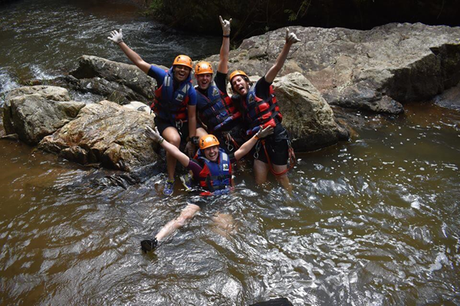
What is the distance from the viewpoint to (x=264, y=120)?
197 inches

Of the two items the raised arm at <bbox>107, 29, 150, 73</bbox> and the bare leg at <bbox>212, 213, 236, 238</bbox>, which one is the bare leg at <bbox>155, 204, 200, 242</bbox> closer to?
the bare leg at <bbox>212, 213, 236, 238</bbox>

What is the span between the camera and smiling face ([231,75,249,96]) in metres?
5.00

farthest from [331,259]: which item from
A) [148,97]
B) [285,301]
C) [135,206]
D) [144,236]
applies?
[148,97]

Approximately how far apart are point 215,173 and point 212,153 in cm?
29

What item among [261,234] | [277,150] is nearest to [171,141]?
[277,150]

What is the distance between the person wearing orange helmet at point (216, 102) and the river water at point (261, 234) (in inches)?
35.8

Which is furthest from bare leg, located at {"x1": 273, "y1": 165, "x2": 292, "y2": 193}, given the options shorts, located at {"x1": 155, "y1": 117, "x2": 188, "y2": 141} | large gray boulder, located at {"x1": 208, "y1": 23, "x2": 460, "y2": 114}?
large gray boulder, located at {"x1": 208, "y1": 23, "x2": 460, "y2": 114}

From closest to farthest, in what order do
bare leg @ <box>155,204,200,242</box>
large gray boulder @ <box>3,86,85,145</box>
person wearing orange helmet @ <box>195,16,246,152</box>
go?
bare leg @ <box>155,204,200,242</box>, person wearing orange helmet @ <box>195,16,246,152</box>, large gray boulder @ <box>3,86,85,145</box>

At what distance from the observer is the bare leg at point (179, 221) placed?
4.14m

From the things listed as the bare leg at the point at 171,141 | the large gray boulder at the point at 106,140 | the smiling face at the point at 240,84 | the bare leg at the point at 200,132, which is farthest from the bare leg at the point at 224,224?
the smiling face at the point at 240,84

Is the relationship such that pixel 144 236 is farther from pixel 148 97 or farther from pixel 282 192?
pixel 148 97

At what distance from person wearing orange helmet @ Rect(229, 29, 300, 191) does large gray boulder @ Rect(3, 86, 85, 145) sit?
11.2 ft

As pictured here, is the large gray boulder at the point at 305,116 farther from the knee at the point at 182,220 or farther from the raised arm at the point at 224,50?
the knee at the point at 182,220

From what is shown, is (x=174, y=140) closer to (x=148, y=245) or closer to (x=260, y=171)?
(x=260, y=171)
